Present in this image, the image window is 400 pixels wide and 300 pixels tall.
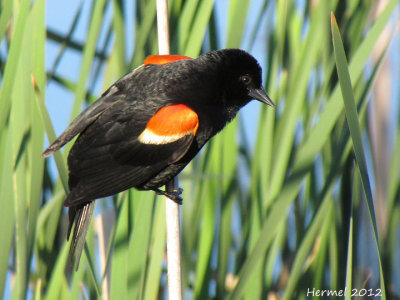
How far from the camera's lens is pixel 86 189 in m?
1.19

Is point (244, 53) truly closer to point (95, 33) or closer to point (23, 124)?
point (95, 33)

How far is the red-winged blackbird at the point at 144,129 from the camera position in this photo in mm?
1252

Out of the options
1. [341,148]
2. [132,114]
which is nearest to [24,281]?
[132,114]

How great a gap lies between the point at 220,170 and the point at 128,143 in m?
0.27

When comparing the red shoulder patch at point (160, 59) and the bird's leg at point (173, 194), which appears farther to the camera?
the red shoulder patch at point (160, 59)

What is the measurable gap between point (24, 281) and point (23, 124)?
0.35m

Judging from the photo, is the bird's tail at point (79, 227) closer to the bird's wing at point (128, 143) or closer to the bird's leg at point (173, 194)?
the bird's wing at point (128, 143)

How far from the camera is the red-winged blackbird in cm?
125

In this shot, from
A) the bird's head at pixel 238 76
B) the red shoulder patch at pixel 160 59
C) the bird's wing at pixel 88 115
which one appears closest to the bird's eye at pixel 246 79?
the bird's head at pixel 238 76

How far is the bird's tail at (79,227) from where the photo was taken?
1.19 m

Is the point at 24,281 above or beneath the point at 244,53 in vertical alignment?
beneath

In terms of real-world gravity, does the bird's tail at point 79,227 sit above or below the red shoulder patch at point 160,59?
below

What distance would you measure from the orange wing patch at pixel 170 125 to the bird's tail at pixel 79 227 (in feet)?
0.70

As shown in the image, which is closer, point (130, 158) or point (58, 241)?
point (130, 158)
